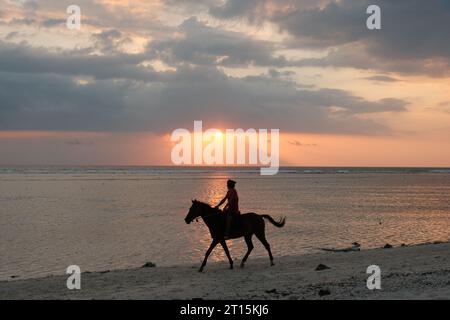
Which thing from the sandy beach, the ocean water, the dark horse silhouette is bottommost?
the ocean water

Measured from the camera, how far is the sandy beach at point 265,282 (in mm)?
11711

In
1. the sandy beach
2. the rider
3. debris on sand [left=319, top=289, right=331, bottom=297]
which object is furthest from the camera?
the rider

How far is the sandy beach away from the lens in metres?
11.7

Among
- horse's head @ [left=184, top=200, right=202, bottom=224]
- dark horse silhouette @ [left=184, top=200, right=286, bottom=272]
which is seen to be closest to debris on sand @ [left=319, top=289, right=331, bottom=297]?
dark horse silhouette @ [left=184, top=200, right=286, bottom=272]

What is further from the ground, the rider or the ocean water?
the rider

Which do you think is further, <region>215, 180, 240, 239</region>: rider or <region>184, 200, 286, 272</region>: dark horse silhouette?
<region>215, 180, 240, 239</region>: rider

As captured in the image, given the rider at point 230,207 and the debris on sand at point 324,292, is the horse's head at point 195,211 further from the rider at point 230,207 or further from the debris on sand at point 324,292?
the debris on sand at point 324,292

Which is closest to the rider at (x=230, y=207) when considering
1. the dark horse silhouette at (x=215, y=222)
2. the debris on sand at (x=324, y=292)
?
the dark horse silhouette at (x=215, y=222)

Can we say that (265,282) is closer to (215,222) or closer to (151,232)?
(215,222)

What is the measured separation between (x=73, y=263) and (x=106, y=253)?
215 centimetres

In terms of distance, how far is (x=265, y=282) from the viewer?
44.4ft

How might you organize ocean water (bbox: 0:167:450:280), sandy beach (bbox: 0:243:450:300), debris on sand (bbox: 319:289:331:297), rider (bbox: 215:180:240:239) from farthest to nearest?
1. ocean water (bbox: 0:167:450:280)
2. rider (bbox: 215:180:240:239)
3. sandy beach (bbox: 0:243:450:300)
4. debris on sand (bbox: 319:289:331:297)

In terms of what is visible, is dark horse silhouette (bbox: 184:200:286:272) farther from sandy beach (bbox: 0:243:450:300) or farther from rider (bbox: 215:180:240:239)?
sandy beach (bbox: 0:243:450:300)
